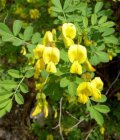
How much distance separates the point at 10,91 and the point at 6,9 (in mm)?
1804

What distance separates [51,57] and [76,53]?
0.10 metres

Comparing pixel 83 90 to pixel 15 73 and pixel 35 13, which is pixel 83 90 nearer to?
pixel 15 73

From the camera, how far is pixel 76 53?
1443mm

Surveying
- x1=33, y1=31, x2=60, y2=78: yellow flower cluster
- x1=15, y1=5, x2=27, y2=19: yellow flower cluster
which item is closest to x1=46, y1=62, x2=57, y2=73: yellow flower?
x1=33, y1=31, x2=60, y2=78: yellow flower cluster

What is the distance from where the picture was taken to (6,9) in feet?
11.0

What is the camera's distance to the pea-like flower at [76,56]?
1.46 meters

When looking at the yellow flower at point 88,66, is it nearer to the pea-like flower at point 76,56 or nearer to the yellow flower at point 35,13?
the pea-like flower at point 76,56

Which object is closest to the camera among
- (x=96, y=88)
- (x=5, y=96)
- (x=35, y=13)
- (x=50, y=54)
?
(x=50, y=54)

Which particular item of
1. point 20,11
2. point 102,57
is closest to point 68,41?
point 102,57

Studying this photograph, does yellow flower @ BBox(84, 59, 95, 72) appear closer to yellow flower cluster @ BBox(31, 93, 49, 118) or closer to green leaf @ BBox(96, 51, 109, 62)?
green leaf @ BBox(96, 51, 109, 62)

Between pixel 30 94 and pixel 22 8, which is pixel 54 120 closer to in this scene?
pixel 30 94

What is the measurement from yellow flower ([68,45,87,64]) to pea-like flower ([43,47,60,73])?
0.18ft

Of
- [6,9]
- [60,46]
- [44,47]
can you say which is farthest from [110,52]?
[6,9]

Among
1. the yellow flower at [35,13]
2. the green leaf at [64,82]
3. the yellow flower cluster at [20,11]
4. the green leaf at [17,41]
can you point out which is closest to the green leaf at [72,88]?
the green leaf at [64,82]
